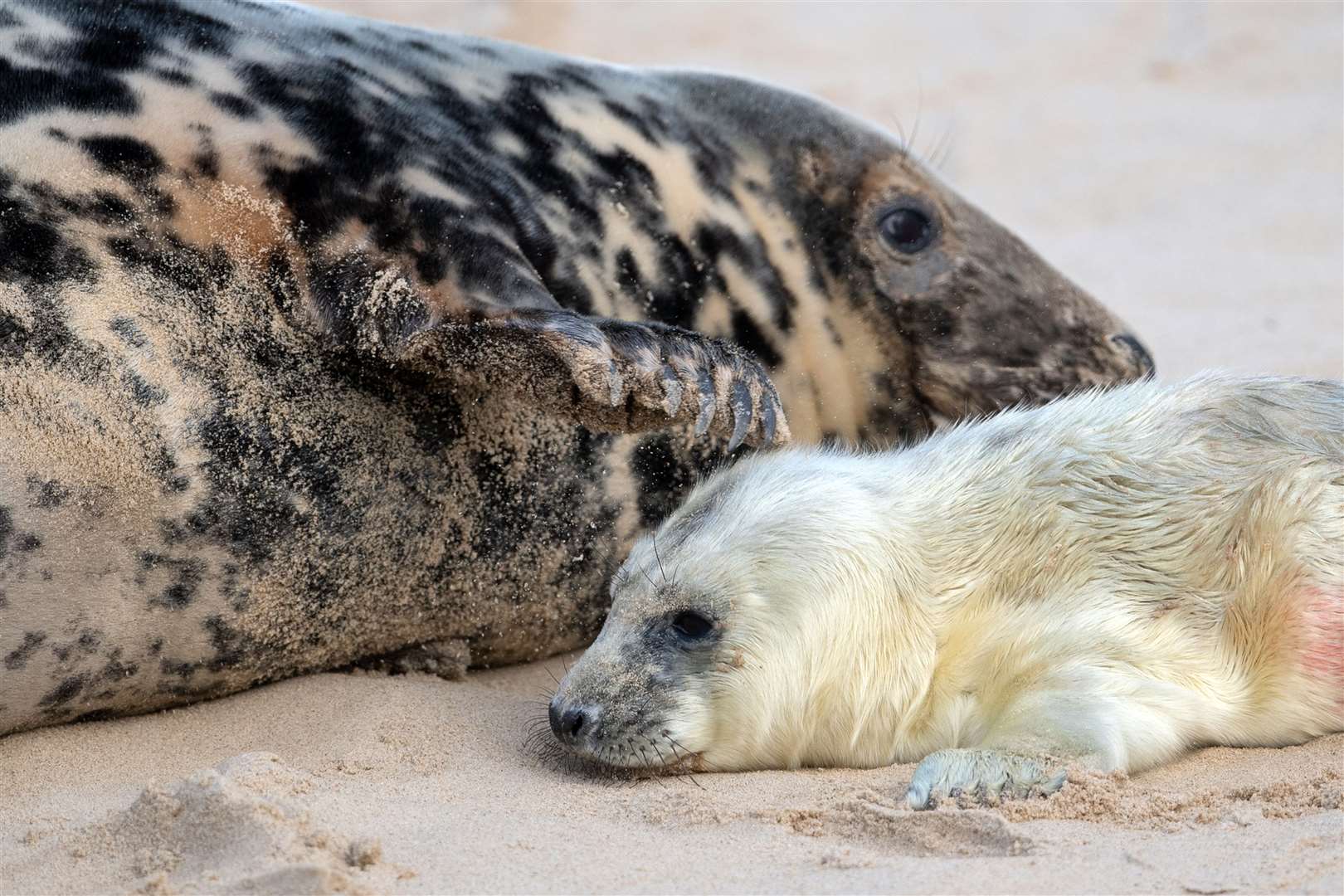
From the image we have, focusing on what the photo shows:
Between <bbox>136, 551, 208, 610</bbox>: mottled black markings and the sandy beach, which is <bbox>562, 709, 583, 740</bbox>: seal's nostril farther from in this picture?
<bbox>136, 551, 208, 610</bbox>: mottled black markings

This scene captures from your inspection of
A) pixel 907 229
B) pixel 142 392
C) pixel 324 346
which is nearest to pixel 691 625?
pixel 324 346

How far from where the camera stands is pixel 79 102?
2.78 meters

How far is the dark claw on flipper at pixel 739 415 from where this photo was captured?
9.09ft

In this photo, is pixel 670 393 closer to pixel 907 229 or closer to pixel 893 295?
pixel 893 295

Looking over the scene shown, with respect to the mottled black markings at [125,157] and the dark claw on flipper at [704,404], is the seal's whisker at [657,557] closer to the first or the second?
the dark claw on flipper at [704,404]

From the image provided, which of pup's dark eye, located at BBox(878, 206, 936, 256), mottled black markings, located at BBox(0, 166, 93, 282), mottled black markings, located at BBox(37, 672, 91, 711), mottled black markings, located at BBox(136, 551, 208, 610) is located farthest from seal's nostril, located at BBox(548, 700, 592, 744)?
pup's dark eye, located at BBox(878, 206, 936, 256)

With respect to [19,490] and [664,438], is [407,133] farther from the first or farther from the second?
[19,490]

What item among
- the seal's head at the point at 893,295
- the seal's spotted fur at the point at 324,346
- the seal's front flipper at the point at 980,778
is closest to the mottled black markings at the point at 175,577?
the seal's spotted fur at the point at 324,346

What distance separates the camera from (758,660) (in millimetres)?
2623

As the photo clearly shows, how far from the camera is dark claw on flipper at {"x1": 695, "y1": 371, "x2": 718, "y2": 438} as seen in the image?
108 inches

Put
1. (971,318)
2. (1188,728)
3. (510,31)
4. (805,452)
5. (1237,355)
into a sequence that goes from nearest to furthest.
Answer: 1. (1188,728)
2. (805,452)
3. (971,318)
4. (1237,355)
5. (510,31)

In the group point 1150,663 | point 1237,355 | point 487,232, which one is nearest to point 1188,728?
point 1150,663

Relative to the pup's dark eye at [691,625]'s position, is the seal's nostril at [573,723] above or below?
below

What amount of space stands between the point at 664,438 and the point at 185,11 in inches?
45.0
